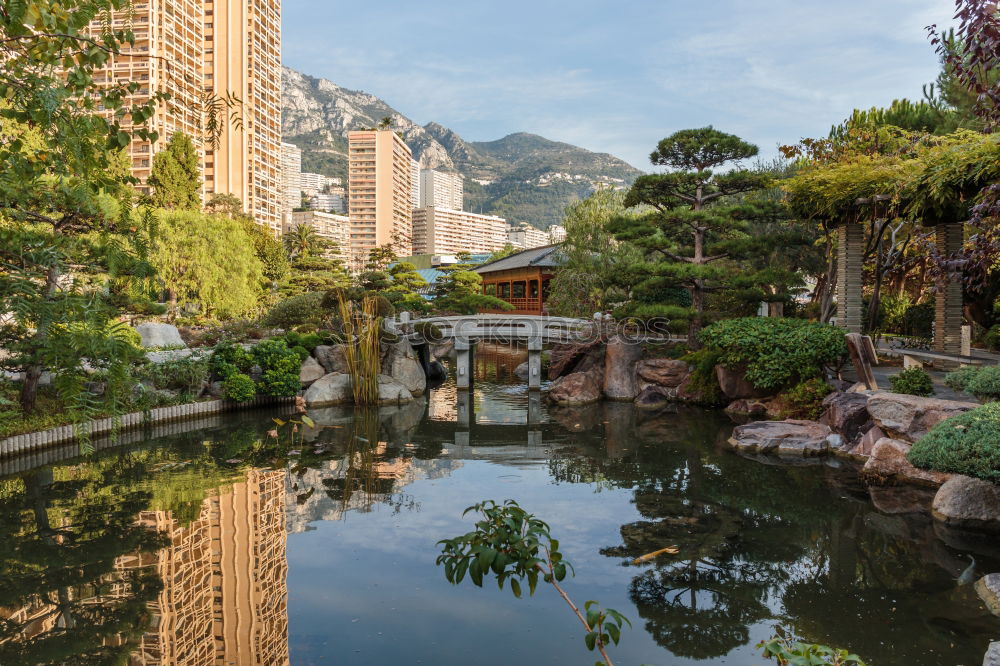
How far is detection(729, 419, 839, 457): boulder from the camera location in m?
9.36

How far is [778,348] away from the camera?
11.3 m

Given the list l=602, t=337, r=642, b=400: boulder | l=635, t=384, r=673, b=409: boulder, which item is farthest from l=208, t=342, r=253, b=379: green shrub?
l=635, t=384, r=673, b=409: boulder

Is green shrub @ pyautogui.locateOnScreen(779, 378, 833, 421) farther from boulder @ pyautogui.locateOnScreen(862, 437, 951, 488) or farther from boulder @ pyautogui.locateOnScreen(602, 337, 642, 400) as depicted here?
boulder @ pyautogui.locateOnScreen(602, 337, 642, 400)

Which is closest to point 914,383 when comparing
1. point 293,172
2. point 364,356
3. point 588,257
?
point 364,356

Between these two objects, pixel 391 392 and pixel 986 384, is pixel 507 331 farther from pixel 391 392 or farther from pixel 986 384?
pixel 986 384

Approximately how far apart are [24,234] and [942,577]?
651 cm

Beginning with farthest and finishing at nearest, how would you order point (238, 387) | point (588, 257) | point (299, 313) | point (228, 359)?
point (588, 257), point (299, 313), point (228, 359), point (238, 387)

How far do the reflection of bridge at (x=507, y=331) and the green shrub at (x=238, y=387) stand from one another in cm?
419

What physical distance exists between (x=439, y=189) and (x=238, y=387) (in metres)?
123

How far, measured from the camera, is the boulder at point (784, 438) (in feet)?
30.7

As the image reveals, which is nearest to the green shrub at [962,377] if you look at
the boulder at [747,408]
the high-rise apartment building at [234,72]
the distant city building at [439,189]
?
the boulder at [747,408]

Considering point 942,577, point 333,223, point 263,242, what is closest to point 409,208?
point 333,223

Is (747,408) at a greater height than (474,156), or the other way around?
(474,156)

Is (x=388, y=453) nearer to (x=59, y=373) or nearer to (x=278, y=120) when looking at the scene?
(x=59, y=373)
